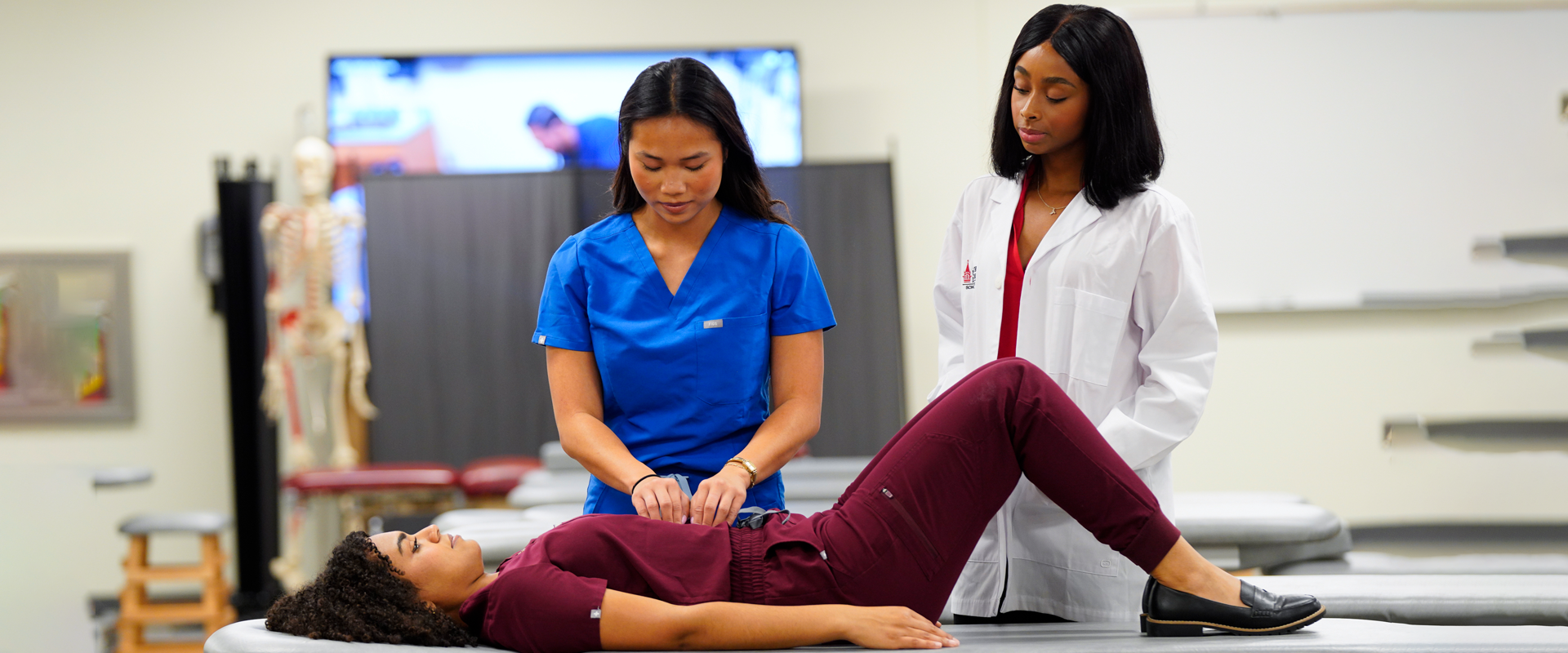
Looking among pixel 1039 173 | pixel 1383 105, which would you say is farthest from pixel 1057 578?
pixel 1383 105

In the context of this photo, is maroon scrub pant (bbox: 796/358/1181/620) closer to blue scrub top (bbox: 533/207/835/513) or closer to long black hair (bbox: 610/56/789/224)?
blue scrub top (bbox: 533/207/835/513)

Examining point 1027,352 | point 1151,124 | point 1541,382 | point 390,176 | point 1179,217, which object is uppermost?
point 390,176

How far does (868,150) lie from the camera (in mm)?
4676

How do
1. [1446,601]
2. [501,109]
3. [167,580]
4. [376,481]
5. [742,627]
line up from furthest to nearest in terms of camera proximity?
1. [501,109]
2. [376,481]
3. [167,580]
4. [1446,601]
5. [742,627]

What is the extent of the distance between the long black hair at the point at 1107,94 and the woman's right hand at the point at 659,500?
681 millimetres

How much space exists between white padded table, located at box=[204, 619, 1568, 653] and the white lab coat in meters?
0.08

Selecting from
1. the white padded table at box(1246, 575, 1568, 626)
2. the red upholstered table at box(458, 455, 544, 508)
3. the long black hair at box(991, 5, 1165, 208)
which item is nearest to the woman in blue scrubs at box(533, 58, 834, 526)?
the long black hair at box(991, 5, 1165, 208)

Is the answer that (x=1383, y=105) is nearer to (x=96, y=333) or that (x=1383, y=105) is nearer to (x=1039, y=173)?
(x=1039, y=173)

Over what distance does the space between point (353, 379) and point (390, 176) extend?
81 cm

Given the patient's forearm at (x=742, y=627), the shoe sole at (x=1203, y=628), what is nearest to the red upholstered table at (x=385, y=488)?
the patient's forearm at (x=742, y=627)

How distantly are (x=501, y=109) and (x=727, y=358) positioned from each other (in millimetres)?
3301

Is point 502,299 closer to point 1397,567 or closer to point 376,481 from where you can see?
point 376,481

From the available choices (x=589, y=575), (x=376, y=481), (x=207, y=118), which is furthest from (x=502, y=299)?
(x=589, y=575)

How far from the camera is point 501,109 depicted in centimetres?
447
